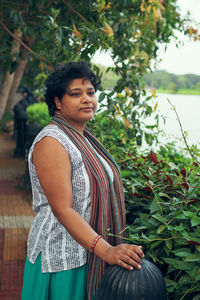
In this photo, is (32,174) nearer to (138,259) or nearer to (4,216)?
(138,259)

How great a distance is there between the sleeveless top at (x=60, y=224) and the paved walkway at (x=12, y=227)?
6.22 ft

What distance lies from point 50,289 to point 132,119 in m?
2.28

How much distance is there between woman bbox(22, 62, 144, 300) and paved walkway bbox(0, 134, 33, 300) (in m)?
1.86

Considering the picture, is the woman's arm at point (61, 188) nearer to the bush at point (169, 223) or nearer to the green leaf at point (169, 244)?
the bush at point (169, 223)

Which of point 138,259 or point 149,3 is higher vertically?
point 149,3

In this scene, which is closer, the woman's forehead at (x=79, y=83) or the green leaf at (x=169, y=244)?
the green leaf at (x=169, y=244)

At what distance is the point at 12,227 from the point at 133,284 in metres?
4.09

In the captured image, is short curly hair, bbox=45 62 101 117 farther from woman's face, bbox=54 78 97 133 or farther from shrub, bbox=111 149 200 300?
shrub, bbox=111 149 200 300

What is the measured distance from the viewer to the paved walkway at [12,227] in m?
3.91

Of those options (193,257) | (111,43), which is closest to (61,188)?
(193,257)

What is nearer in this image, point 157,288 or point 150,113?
point 157,288

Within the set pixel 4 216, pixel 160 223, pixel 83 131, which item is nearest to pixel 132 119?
pixel 83 131

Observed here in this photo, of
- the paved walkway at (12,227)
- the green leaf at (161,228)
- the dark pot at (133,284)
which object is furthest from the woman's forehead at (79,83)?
the paved walkway at (12,227)

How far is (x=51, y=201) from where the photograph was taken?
1.83 meters
